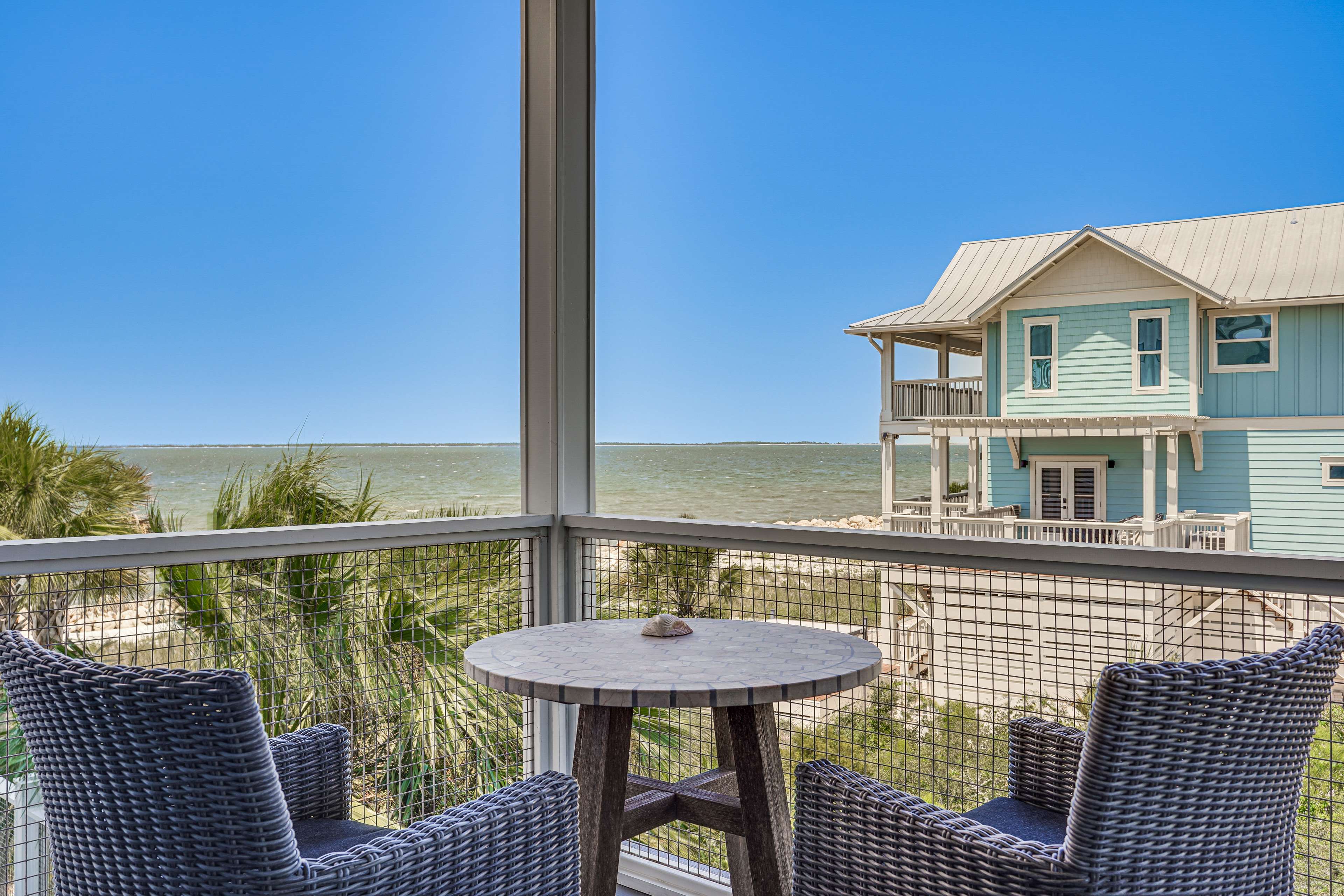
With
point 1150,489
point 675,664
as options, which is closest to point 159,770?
point 675,664

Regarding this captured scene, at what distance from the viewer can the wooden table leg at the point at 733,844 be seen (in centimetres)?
194

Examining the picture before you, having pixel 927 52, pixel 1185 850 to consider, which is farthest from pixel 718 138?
pixel 1185 850

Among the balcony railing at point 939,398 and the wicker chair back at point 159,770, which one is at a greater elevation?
the balcony railing at point 939,398

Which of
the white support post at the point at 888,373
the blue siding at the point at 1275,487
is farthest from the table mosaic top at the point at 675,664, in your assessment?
the blue siding at the point at 1275,487

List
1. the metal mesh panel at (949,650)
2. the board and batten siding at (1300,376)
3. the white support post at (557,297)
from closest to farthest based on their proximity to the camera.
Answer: the metal mesh panel at (949,650), the board and batten siding at (1300,376), the white support post at (557,297)

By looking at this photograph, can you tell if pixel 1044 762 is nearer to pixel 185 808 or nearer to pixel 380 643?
pixel 185 808

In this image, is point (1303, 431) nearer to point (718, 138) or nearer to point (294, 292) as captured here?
point (718, 138)

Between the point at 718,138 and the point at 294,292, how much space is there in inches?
71.8

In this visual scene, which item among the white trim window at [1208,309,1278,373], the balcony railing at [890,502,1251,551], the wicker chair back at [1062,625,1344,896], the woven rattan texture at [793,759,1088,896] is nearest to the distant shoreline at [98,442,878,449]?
the balcony railing at [890,502,1251,551]

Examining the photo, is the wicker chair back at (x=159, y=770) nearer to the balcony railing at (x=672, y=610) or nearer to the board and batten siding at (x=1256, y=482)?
the balcony railing at (x=672, y=610)

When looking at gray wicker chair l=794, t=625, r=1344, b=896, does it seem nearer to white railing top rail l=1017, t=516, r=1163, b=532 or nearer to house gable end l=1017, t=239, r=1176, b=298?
white railing top rail l=1017, t=516, r=1163, b=532

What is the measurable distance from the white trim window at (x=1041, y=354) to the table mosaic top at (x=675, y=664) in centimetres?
75

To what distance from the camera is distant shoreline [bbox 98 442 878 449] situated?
2.79 m

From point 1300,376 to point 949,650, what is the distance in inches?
35.6
